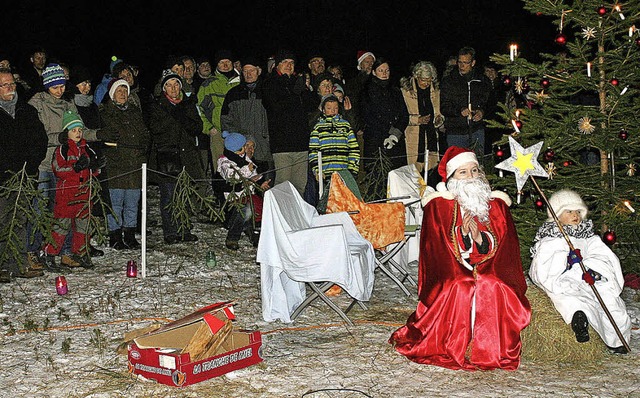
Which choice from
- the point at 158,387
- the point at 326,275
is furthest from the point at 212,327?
the point at 326,275

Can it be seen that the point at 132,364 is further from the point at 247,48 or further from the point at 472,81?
the point at 247,48

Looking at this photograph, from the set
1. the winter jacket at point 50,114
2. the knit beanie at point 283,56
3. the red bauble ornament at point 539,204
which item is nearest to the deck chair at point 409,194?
the red bauble ornament at point 539,204

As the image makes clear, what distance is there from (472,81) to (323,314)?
220 inches

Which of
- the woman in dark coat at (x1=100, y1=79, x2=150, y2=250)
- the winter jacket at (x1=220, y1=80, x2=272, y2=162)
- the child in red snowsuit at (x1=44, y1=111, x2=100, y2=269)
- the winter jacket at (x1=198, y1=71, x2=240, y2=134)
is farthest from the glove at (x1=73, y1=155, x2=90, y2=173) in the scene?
the winter jacket at (x1=198, y1=71, x2=240, y2=134)

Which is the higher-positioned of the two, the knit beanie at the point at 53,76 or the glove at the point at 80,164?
the knit beanie at the point at 53,76

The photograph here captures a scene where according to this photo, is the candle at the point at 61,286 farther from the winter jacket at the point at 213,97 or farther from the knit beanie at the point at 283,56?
the knit beanie at the point at 283,56

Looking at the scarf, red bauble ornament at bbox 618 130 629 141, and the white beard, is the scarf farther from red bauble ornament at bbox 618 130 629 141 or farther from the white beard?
red bauble ornament at bbox 618 130 629 141

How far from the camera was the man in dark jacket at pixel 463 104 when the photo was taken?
12.0 m

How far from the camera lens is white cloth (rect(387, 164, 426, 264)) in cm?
875

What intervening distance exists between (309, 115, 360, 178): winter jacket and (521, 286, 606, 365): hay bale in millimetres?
4063

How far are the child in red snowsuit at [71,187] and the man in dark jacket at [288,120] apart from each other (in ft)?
7.90

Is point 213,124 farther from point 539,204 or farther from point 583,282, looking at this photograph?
point 583,282

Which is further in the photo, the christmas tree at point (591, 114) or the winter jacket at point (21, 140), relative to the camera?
the winter jacket at point (21, 140)

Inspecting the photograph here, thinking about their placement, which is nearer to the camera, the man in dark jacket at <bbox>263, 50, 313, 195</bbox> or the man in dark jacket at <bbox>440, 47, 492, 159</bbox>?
the man in dark jacket at <bbox>263, 50, 313, 195</bbox>
